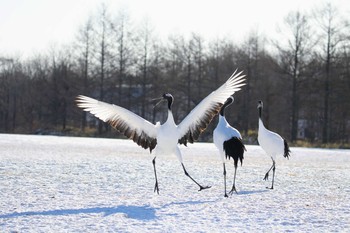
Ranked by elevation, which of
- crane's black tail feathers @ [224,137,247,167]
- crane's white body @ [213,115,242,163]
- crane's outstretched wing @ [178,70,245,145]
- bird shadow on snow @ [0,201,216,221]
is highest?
crane's outstretched wing @ [178,70,245,145]

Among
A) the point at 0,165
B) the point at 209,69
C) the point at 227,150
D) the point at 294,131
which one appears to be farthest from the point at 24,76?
the point at 227,150

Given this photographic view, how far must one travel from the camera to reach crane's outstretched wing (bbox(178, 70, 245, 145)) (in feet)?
34.4

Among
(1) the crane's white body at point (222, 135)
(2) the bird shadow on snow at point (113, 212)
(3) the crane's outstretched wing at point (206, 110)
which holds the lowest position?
(2) the bird shadow on snow at point (113, 212)

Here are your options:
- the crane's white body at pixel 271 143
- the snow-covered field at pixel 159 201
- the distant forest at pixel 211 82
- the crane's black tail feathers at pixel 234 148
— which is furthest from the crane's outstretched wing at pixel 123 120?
the distant forest at pixel 211 82

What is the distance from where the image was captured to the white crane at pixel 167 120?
34.3 feet

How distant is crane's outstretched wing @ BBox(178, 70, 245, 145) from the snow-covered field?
1.22 metres

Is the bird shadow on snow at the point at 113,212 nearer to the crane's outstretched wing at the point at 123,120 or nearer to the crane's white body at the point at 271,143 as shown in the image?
the crane's outstretched wing at the point at 123,120

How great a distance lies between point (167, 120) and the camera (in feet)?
34.3

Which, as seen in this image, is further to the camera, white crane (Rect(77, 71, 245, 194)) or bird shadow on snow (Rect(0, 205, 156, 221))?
white crane (Rect(77, 71, 245, 194))

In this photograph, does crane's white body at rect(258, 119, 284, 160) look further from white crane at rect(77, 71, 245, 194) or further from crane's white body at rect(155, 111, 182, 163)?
crane's white body at rect(155, 111, 182, 163)

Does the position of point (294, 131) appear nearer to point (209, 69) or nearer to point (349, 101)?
point (349, 101)

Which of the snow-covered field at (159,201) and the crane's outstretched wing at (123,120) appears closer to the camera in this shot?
the snow-covered field at (159,201)

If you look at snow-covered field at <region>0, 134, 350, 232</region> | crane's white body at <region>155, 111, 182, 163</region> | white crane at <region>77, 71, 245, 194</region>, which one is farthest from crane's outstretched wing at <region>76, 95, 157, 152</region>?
snow-covered field at <region>0, 134, 350, 232</region>

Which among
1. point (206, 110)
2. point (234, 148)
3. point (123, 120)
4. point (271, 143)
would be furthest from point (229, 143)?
point (271, 143)
